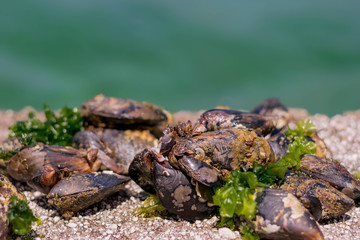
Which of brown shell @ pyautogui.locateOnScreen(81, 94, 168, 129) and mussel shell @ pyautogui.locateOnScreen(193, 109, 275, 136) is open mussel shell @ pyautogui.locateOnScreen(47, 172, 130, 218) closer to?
mussel shell @ pyautogui.locateOnScreen(193, 109, 275, 136)

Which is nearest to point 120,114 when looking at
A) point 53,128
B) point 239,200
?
point 53,128

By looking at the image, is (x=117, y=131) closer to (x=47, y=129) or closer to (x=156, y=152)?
(x=47, y=129)

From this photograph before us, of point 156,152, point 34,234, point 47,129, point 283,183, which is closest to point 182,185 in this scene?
point 156,152

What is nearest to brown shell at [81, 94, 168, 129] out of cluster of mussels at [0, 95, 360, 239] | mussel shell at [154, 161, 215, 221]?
cluster of mussels at [0, 95, 360, 239]

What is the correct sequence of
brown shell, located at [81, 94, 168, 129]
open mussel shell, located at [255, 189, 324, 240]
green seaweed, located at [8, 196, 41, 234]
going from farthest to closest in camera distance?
brown shell, located at [81, 94, 168, 129], green seaweed, located at [8, 196, 41, 234], open mussel shell, located at [255, 189, 324, 240]

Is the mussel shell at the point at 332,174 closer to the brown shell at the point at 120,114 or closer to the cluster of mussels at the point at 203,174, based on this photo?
the cluster of mussels at the point at 203,174
